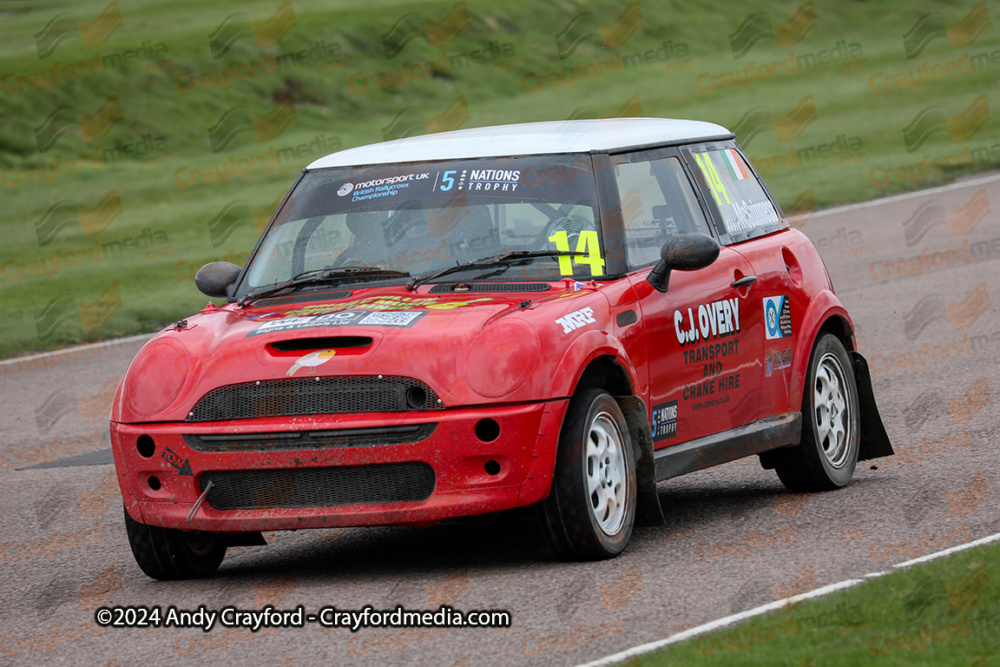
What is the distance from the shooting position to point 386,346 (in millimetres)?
6316

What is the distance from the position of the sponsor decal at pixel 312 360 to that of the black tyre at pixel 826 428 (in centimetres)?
285

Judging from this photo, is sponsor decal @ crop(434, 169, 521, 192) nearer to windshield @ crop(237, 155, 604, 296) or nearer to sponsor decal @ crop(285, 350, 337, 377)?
windshield @ crop(237, 155, 604, 296)

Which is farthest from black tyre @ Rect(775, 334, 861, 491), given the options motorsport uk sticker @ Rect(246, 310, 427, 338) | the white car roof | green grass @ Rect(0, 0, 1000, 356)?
green grass @ Rect(0, 0, 1000, 356)

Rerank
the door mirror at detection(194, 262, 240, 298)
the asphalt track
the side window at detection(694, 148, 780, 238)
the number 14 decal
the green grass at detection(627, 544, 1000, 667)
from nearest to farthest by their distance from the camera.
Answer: the green grass at detection(627, 544, 1000, 667) < the asphalt track < the number 14 decal < the door mirror at detection(194, 262, 240, 298) < the side window at detection(694, 148, 780, 238)

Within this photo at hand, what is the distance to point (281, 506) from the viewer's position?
6.39 meters

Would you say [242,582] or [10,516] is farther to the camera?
[10,516]

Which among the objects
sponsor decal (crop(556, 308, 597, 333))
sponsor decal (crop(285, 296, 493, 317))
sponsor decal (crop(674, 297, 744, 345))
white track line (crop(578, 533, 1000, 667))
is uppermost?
sponsor decal (crop(285, 296, 493, 317))

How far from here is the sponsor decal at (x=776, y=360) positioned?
796cm

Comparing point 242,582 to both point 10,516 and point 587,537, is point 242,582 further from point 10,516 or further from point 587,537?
point 10,516

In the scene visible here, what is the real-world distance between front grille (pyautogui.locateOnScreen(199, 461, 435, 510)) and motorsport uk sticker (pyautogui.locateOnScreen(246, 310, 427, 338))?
59cm

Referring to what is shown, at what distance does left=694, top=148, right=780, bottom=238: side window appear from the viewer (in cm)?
813

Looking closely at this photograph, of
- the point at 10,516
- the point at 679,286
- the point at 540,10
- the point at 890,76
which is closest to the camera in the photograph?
the point at 679,286

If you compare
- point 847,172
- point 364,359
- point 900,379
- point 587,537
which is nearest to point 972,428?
point 900,379

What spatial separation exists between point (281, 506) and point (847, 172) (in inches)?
956
